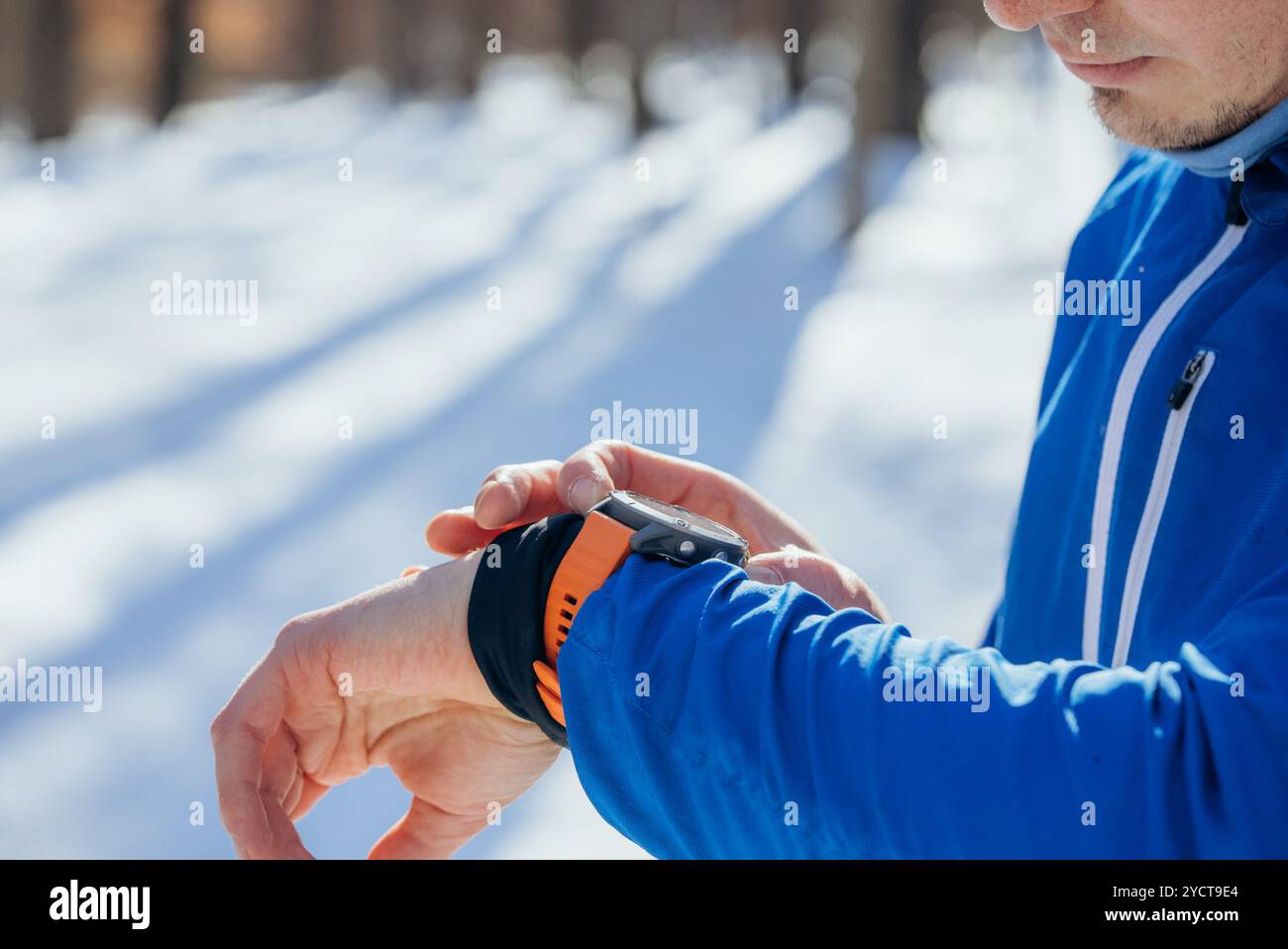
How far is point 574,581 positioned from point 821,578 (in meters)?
0.28

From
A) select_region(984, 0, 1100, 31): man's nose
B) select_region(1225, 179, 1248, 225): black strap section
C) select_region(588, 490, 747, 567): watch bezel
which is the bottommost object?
select_region(588, 490, 747, 567): watch bezel

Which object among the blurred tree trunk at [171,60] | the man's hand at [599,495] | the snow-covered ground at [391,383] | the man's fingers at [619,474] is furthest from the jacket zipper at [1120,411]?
the blurred tree trunk at [171,60]

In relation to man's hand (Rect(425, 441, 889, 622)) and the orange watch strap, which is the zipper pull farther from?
the orange watch strap

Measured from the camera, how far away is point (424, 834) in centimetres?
140

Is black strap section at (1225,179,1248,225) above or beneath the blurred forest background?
beneath

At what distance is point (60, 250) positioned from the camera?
22.5ft

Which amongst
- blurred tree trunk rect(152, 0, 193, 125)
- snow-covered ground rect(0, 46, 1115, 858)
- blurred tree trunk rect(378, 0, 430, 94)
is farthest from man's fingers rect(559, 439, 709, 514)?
blurred tree trunk rect(378, 0, 430, 94)

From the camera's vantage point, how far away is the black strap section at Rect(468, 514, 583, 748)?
3.92 ft

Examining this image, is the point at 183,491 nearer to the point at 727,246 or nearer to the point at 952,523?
the point at 952,523

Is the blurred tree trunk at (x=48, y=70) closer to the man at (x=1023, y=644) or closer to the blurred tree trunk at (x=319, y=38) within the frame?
the blurred tree trunk at (x=319, y=38)

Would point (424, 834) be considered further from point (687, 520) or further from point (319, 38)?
point (319, 38)

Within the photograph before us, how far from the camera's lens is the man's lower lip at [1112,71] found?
1.28 metres

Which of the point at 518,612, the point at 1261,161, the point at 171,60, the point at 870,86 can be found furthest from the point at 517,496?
the point at 171,60
